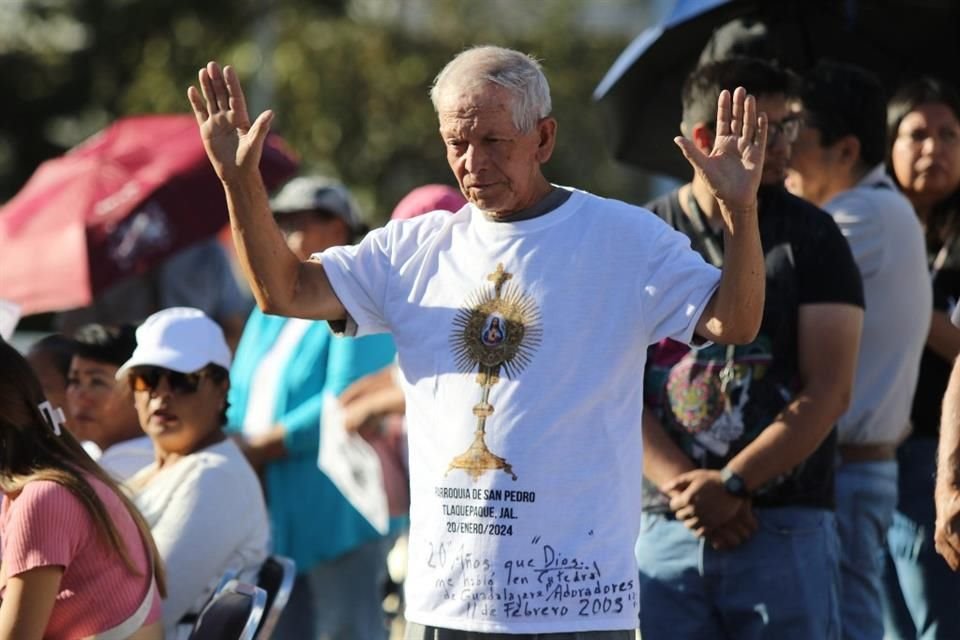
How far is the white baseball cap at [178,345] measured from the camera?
5.38m

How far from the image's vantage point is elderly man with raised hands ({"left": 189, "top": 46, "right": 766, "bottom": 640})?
3.83m

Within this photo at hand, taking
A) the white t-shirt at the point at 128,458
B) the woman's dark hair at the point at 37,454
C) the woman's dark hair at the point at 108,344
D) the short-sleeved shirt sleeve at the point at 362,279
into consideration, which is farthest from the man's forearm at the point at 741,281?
the woman's dark hair at the point at 108,344

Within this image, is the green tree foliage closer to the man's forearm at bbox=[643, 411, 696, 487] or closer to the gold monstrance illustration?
the man's forearm at bbox=[643, 411, 696, 487]

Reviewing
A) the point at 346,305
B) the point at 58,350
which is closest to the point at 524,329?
the point at 346,305

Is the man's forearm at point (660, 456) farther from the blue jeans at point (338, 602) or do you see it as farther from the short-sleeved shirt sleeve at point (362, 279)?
the blue jeans at point (338, 602)

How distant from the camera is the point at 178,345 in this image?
5406mm

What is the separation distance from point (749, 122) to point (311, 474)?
10.4ft

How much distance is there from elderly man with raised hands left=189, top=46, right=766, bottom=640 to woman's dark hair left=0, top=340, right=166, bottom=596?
2.59 ft

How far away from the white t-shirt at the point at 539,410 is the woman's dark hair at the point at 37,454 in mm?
864

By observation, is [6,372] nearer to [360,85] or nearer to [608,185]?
[360,85]

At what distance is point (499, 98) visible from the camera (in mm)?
3914

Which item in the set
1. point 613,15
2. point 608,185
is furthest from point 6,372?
point 613,15

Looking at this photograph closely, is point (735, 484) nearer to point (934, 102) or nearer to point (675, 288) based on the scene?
point (675, 288)

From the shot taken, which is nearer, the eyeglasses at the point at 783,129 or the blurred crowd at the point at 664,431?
the blurred crowd at the point at 664,431
